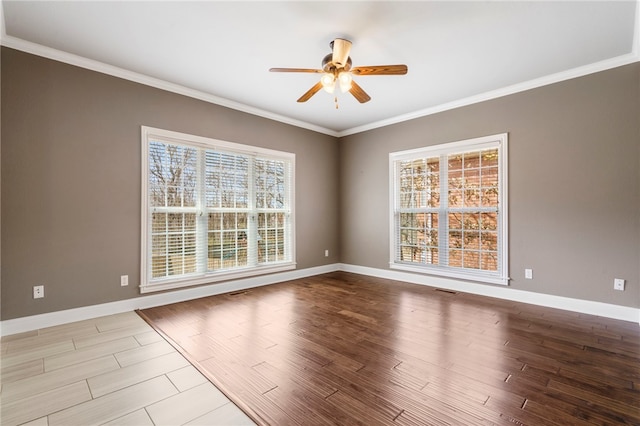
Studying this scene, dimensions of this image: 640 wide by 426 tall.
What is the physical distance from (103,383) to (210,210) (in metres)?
2.51

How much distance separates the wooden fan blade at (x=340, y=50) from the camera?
266cm

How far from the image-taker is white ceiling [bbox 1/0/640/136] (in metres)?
2.39

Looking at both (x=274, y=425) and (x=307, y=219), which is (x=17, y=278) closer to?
(x=274, y=425)

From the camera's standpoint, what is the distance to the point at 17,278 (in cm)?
284

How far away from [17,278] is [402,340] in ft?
12.4

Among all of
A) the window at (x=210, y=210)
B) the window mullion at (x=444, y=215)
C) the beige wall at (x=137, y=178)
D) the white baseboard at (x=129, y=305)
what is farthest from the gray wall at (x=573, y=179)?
the white baseboard at (x=129, y=305)

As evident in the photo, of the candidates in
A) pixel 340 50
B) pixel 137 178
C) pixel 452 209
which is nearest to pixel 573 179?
pixel 452 209

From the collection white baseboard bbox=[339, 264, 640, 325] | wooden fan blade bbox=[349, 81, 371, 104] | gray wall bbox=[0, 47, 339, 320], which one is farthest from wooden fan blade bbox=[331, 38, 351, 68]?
white baseboard bbox=[339, 264, 640, 325]

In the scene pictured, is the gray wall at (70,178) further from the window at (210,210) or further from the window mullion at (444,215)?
the window mullion at (444,215)

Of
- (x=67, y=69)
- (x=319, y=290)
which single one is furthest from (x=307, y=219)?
(x=67, y=69)

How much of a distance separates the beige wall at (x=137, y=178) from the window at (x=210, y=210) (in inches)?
7.1

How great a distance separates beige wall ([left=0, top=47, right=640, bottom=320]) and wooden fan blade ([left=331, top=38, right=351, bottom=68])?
2273 mm

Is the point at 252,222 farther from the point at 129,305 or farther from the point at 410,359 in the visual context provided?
the point at 410,359

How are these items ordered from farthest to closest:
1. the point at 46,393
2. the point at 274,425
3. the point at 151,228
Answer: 1. the point at 151,228
2. the point at 46,393
3. the point at 274,425
